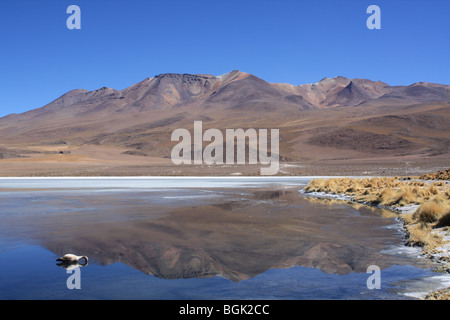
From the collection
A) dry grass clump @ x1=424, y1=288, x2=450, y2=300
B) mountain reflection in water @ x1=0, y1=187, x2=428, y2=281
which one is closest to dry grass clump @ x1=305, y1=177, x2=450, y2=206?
mountain reflection in water @ x1=0, y1=187, x2=428, y2=281

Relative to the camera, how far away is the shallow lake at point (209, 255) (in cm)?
662

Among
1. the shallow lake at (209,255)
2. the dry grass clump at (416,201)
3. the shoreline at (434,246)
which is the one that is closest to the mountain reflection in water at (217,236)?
the shallow lake at (209,255)

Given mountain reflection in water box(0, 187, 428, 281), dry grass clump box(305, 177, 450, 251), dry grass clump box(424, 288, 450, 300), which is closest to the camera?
dry grass clump box(424, 288, 450, 300)

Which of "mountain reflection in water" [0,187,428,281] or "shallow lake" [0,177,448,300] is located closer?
"shallow lake" [0,177,448,300]

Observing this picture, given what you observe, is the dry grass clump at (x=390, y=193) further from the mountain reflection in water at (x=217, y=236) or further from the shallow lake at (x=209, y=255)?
the shallow lake at (x=209, y=255)

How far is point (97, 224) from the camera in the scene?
42.7ft

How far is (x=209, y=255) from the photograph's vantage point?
29.4 feet

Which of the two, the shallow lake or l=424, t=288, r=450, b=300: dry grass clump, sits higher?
l=424, t=288, r=450, b=300: dry grass clump

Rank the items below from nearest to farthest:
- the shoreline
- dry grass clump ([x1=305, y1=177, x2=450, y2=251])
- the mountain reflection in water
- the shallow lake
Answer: the shoreline < the shallow lake < the mountain reflection in water < dry grass clump ([x1=305, y1=177, x2=450, y2=251])

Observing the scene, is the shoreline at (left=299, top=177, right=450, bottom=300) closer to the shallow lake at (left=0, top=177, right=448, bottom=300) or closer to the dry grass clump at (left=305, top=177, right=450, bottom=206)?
the shallow lake at (left=0, top=177, right=448, bottom=300)

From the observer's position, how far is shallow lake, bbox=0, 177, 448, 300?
6.62 metres

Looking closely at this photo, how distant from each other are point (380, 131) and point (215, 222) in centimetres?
9554
